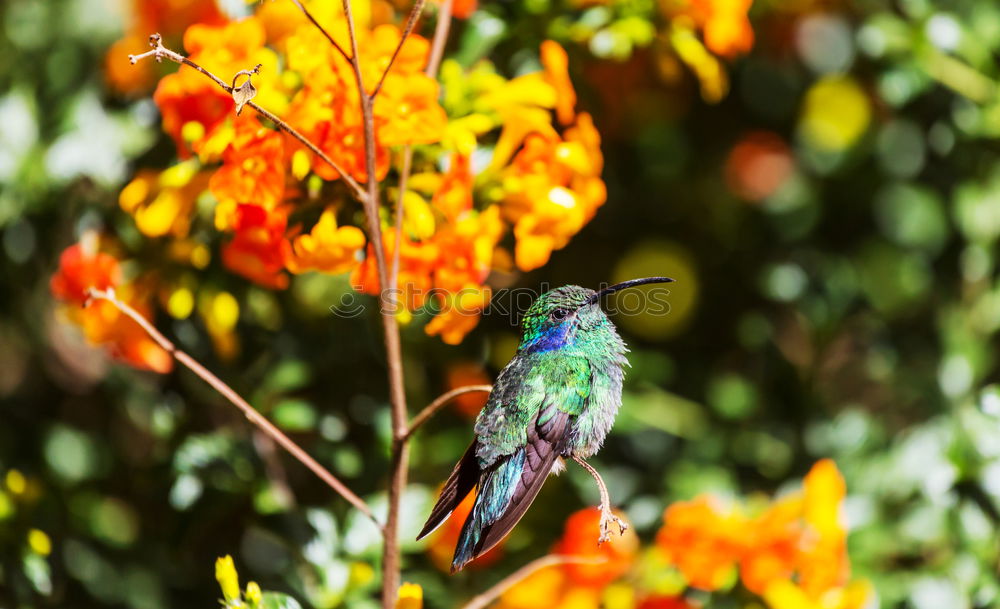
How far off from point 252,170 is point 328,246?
0.06 m

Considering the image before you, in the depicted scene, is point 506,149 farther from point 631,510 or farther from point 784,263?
point 784,263

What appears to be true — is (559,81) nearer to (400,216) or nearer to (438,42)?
(438,42)

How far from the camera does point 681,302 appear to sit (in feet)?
3.83

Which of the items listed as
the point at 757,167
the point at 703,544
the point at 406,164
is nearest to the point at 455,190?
the point at 406,164

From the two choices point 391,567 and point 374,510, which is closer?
point 391,567

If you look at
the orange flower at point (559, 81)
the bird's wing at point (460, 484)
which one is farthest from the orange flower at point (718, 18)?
the bird's wing at point (460, 484)

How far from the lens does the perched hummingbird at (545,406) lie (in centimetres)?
45

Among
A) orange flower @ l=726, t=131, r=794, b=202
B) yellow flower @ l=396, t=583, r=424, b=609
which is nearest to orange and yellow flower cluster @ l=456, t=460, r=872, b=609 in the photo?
yellow flower @ l=396, t=583, r=424, b=609

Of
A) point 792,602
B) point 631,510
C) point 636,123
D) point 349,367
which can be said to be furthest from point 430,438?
point 636,123

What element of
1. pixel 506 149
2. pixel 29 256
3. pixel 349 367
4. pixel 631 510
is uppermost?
→ pixel 506 149

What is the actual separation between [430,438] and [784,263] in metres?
0.52

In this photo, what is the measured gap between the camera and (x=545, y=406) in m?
0.47

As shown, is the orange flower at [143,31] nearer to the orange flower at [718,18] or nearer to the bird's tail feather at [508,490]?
the orange flower at [718,18]

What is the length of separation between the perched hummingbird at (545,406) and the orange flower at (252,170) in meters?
Result: 0.19
